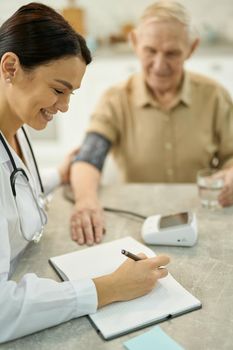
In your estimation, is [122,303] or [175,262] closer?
[122,303]

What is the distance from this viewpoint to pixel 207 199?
1.69m

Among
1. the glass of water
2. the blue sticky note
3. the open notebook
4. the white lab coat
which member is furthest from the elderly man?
the blue sticky note

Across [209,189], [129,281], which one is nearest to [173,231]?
[129,281]

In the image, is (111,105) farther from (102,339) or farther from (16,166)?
(102,339)

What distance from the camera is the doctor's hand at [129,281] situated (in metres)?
1.08

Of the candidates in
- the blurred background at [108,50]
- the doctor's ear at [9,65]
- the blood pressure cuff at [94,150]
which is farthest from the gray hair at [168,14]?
the blurred background at [108,50]

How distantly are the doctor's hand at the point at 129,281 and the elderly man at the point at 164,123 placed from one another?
0.92 m

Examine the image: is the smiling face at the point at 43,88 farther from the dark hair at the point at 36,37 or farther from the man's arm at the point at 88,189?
the man's arm at the point at 88,189

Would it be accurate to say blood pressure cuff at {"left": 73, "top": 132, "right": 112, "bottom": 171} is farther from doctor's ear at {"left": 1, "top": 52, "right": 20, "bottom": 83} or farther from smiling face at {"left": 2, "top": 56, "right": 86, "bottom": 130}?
doctor's ear at {"left": 1, "top": 52, "right": 20, "bottom": 83}

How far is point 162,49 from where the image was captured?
1.96 m

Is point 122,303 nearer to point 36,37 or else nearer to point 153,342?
point 153,342

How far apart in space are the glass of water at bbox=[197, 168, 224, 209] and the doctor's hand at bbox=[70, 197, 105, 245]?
0.39 m

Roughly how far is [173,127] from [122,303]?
4.06ft

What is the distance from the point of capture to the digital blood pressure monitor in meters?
1.35
